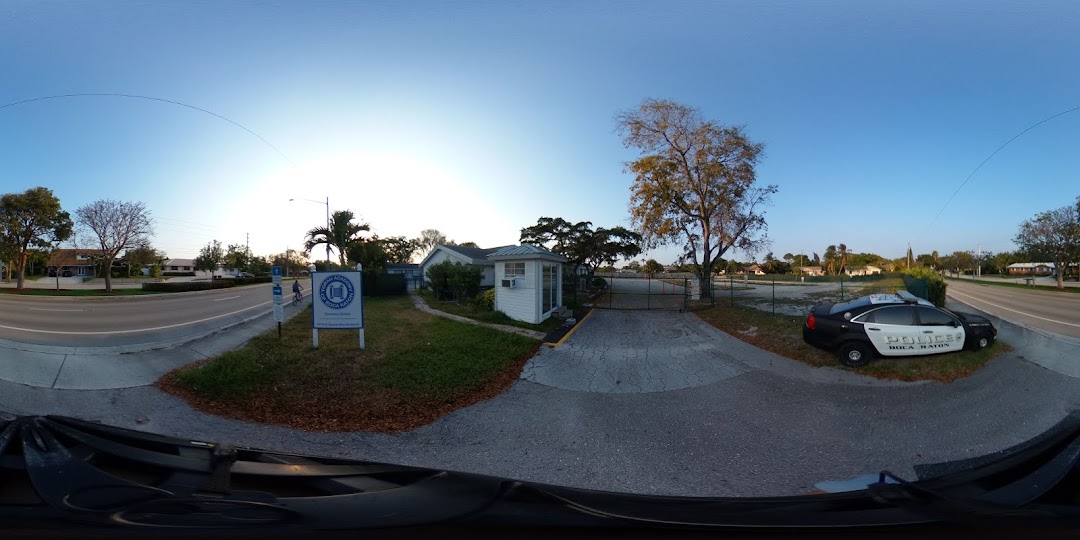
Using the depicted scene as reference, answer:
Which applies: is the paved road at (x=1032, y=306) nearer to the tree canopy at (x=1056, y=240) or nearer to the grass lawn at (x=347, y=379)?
the tree canopy at (x=1056, y=240)

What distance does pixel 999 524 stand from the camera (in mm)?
1147

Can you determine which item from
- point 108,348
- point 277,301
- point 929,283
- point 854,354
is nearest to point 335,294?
point 277,301

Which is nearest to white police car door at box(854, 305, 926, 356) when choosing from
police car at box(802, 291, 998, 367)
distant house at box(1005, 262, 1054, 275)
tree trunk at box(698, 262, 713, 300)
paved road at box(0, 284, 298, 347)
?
police car at box(802, 291, 998, 367)

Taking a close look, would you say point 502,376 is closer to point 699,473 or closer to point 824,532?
point 699,473

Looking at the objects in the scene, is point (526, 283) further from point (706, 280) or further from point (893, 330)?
point (706, 280)

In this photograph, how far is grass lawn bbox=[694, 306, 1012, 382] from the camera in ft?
9.31

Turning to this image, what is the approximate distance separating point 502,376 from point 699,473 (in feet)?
9.09

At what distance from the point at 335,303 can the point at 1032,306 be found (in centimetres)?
778

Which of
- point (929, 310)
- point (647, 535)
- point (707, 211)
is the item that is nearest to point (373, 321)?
point (647, 535)

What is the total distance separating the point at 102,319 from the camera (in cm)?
284

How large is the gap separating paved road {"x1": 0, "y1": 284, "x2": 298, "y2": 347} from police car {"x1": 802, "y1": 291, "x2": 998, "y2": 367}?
6.98 metres

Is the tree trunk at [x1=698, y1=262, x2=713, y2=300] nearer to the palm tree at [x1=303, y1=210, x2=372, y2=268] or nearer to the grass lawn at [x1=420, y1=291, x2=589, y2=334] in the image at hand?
the grass lawn at [x1=420, y1=291, x2=589, y2=334]

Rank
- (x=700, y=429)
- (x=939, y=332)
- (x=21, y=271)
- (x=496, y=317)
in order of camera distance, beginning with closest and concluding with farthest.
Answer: (x=21, y=271), (x=700, y=429), (x=939, y=332), (x=496, y=317)

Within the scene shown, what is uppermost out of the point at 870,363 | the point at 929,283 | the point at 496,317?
the point at 929,283
